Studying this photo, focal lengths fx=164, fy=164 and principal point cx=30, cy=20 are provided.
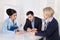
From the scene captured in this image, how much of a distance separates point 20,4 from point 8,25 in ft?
4.06

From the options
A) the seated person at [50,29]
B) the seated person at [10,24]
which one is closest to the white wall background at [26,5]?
the seated person at [10,24]

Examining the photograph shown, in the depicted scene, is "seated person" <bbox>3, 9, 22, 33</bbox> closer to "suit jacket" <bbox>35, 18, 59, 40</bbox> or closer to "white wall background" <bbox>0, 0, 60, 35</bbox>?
"suit jacket" <bbox>35, 18, 59, 40</bbox>

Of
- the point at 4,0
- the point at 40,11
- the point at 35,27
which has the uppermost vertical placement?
the point at 4,0

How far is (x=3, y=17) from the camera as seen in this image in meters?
4.13

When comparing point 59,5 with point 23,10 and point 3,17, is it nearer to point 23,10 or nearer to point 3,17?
point 23,10

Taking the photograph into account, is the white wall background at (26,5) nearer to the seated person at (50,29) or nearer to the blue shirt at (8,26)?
the blue shirt at (8,26)

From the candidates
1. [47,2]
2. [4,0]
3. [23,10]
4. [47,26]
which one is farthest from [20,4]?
[47,26]

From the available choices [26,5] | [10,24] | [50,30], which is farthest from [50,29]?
[26,5]

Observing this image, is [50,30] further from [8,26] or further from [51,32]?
[8,26]

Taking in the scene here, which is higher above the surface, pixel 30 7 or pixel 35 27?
pixel 30 7

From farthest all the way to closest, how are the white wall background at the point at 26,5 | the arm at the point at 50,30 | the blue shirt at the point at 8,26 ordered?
the white wall background at the point at 26,5 < the blue shirt at the point at 8,26 < the arm at the point at 50,30

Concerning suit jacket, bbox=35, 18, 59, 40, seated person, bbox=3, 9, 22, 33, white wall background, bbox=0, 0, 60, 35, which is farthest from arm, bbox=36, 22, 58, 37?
white wall background, bbox=0, 0, 60, 35

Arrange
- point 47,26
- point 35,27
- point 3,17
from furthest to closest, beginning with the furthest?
point 3,17
point 35,27
point 47,26

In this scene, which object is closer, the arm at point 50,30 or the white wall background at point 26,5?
the arm at point 50,30
